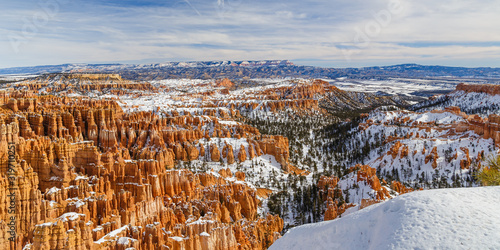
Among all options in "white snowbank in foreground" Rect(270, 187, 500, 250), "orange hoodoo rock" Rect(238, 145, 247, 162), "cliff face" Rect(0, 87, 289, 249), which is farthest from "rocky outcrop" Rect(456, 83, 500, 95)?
"white snowbank in foreground" Rect(270, 187, 500, 250)

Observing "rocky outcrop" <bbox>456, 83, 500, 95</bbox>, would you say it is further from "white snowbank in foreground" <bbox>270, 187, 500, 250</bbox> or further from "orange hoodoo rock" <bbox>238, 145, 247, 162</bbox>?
"white snowbank in foreground" <bbox>270, 187, 500, 250</bbox>

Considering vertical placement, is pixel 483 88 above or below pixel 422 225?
above

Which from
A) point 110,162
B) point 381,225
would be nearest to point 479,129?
point 381,225

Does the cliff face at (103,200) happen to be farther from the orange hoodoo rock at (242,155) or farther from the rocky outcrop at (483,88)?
the rocky outcrop at (483,88)

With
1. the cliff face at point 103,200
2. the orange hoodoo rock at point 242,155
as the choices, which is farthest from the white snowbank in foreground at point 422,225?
the orange hoodoo rock at point 242,155

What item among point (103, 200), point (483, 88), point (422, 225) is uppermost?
point (483, 88)

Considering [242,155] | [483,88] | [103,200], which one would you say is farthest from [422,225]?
[483,88]

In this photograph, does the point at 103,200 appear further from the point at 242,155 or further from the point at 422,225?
the point at 242,155

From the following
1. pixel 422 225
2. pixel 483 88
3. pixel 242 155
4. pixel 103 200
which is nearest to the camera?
pixel 422 225

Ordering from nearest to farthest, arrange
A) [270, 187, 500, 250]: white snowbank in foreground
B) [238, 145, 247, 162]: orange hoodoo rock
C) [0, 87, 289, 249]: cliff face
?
1. [270, 187, 500, 250]: white snowbank in foreground
2. [0, 87, 289, 249]: cliff face
3. [238, 145, 247, 162]: orange hoodoo rock

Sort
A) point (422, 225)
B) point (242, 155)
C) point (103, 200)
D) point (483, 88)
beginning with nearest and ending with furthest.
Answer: point (422, 225) < point (103, 200) < point (242, 155) < point (483, 88)
